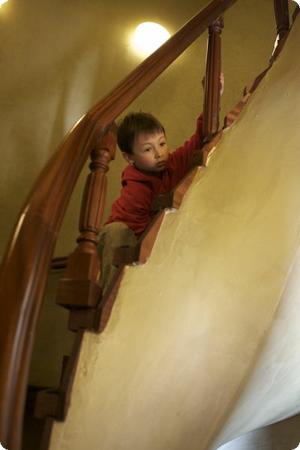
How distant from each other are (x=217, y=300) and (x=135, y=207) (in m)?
0.44

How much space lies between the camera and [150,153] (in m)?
1.76

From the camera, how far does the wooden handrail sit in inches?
34.7

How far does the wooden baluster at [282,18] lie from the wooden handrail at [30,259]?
85 centimetres

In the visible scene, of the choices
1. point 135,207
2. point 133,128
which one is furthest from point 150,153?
point 135,207

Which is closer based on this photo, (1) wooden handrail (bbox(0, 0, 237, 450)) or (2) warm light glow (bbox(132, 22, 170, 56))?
(1) wooden handrail (bbox(0, 0, 237, 450))

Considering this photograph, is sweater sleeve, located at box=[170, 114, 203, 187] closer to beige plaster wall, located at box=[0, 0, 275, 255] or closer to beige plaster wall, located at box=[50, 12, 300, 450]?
beige plaster wall, located at box=[50, 12, 300, 450]

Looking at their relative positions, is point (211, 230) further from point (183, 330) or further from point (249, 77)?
point (249, 77)

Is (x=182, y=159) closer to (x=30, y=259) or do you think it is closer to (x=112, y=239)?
(x=112, y=239)

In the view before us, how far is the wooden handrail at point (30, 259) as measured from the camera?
0.88 metres

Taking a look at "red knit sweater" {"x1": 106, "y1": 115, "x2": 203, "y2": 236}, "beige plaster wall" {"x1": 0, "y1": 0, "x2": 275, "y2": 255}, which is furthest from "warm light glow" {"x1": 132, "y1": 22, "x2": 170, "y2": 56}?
"red knit sweater" {"x1": 106, "y1": 115, "x2": 203, "y2": 236}

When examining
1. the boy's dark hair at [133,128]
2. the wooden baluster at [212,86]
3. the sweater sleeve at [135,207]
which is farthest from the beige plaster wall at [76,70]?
the wooden baluster at [212,86]

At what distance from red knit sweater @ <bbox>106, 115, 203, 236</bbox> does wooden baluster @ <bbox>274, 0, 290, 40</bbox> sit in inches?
19.3

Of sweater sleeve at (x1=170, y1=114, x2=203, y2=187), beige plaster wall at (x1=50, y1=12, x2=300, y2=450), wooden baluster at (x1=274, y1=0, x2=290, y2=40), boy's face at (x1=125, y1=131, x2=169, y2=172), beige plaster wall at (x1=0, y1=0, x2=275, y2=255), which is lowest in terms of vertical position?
beige plaster wall at (x1=50, y1=12, x2=300, y2=450)

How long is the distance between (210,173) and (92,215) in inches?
15.3
